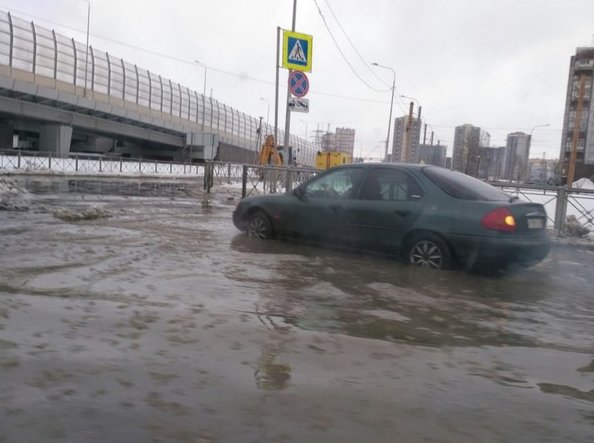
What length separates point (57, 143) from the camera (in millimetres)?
48969

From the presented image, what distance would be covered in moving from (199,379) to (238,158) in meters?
74.9

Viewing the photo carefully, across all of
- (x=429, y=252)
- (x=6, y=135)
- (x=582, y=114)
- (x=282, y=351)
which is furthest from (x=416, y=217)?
(x=582, y=114)

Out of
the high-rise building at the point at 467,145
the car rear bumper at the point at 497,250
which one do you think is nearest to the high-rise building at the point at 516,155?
the high-rise building at the point at 467,145

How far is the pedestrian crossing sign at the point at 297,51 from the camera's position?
15438 millimetres

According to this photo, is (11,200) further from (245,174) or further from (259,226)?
(259,226)

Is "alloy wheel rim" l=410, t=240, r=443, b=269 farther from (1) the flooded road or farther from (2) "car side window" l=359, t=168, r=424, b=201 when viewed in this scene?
(2) "car side window" l=359, t=168, r=424, b=201

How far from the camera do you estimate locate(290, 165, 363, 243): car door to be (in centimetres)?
737

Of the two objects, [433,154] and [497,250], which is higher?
[433,154]

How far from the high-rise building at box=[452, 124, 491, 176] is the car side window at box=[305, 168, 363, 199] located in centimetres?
4352

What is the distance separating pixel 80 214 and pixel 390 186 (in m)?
6.28

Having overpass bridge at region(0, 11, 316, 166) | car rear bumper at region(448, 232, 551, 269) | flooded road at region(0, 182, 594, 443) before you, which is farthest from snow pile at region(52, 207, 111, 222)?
overpass bridge at region(0, 11, 316, 166)

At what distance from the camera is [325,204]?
7516 millimetres

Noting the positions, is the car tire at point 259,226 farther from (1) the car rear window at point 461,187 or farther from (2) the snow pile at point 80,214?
(2) the snow pile at point 80,214

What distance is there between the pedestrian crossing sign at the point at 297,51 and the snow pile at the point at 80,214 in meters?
7.62
